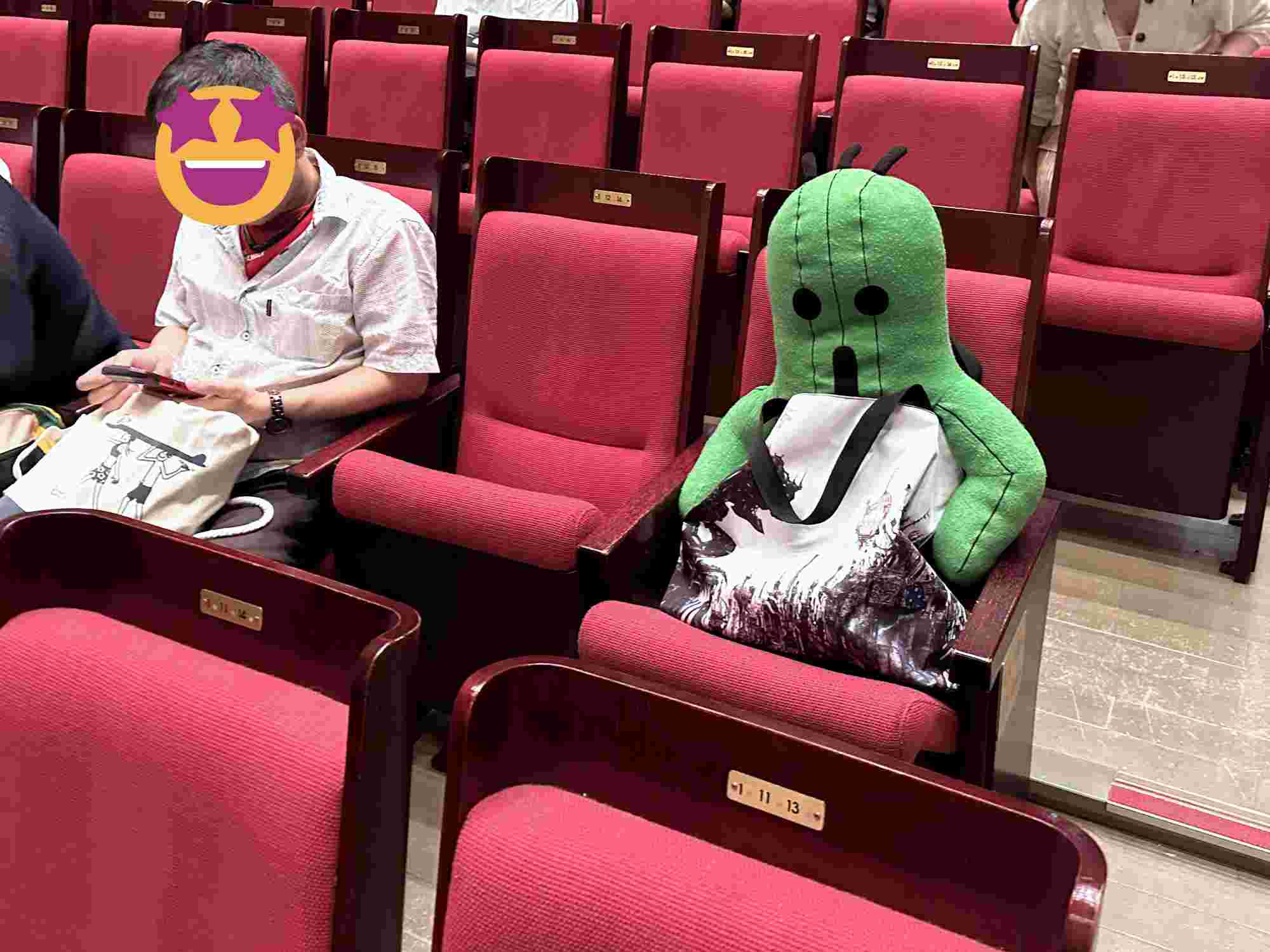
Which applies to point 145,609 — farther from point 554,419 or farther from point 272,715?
point 554,419

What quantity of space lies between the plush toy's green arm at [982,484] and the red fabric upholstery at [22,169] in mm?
1160

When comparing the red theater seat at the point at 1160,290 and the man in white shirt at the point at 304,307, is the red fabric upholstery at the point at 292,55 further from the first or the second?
the red theater seat at the point at 1160,290

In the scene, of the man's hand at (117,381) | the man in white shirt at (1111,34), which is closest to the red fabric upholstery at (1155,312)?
the man in white shirt at (1111,34)

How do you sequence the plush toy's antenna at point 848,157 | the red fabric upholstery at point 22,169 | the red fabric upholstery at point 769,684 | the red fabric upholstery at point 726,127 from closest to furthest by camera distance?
1. the red fabric upholstery at point 769,684
2. the plush toy's antenna at point 848,157
3. the red fabric upholstery at point 22,169
4. the red fabric upholstery at point 726,127

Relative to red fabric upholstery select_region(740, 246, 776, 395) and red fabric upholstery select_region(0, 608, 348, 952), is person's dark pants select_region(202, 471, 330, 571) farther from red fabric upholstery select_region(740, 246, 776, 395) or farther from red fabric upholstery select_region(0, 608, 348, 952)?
red fabric upholstery select_region(0, 608, 348, 952)

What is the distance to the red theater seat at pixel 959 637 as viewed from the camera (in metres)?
0.75

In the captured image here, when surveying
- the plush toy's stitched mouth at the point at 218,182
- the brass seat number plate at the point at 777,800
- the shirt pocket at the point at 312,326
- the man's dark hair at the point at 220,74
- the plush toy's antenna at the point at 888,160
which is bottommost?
the brass seat number plate at the point at 777,800

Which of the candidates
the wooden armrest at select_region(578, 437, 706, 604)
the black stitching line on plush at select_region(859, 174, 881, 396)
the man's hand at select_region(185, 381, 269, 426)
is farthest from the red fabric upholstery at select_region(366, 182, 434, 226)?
the black stitching line on plush at select_region(859, 174, 881, 396)

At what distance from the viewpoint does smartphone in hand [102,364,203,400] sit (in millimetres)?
1038

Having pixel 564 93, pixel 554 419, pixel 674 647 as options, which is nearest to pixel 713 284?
pixel 554 419

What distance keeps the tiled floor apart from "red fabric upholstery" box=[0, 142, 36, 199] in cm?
129

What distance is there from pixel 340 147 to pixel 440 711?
593 mm

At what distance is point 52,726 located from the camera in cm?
50

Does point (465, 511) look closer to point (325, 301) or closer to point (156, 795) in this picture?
point (325, 301)
